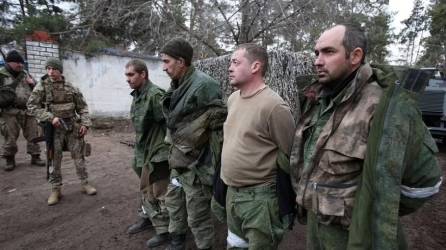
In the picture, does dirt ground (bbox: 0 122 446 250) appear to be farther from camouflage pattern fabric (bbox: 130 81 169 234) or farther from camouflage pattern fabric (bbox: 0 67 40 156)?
camouflage pattern fabric (bbox: 0 67 40 156)

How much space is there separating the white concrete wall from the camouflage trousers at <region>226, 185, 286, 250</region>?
358 inches

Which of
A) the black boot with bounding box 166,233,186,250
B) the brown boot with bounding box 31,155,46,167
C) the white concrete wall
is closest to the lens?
the black boot with bounding box 166,233,186,250

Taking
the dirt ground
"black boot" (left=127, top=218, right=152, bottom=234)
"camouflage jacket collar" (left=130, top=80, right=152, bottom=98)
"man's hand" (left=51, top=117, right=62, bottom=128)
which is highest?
"camouflage jacket collar" (left=130, top=80, right=152, bottom=98)

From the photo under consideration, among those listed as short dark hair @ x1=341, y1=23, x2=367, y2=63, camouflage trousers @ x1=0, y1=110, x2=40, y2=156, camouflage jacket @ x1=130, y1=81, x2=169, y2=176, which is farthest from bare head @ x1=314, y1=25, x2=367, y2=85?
camouflage trousers @ x1=0, y1=110, x2=40, y2=156

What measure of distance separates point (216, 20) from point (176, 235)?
21.6 ft

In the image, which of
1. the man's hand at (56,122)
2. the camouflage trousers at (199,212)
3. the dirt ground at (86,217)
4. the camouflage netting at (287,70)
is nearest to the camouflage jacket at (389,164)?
the camouflage trousers at (199,212)

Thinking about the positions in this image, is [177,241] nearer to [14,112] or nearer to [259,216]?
[259,216]

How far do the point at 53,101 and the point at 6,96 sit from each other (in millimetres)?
2038

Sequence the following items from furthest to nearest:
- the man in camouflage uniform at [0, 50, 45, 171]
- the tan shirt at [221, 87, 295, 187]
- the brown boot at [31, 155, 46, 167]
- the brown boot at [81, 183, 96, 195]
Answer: the brown boot at [31, 155, 46, 167] → the man in camouflage uniform at [0, 50, 45, 171] → the brown boot at [81, 183, 96, 195] → the tan shirt at [221, 87, 295, 187]

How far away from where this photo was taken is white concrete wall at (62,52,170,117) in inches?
381

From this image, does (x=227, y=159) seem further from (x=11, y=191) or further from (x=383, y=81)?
(x=11, y=191)

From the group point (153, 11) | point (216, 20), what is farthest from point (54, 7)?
point (216, 20)

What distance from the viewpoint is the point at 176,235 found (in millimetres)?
2881

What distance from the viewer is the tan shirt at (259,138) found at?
1.94 m
